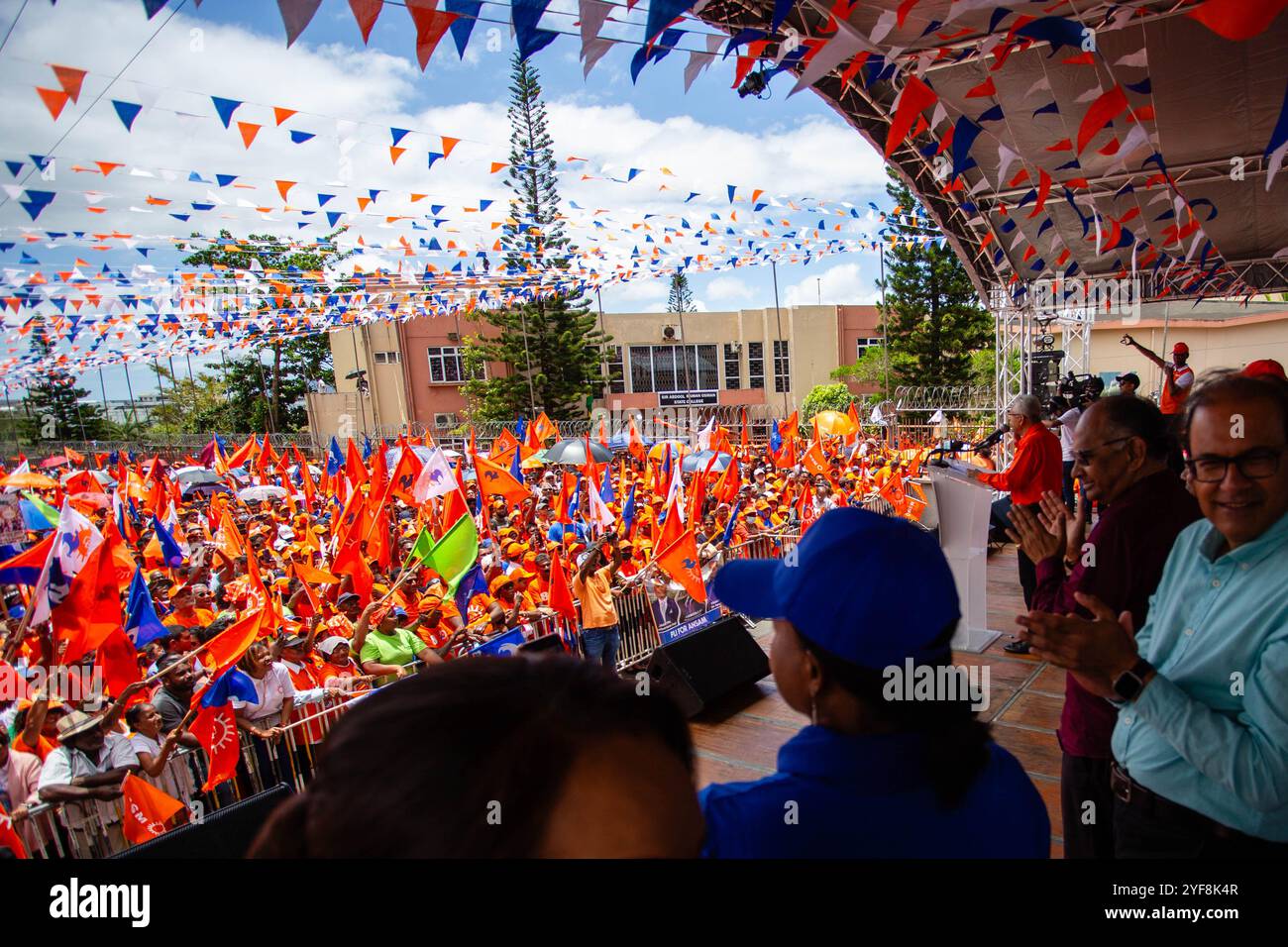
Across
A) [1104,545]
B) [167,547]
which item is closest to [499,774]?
[1104,545]

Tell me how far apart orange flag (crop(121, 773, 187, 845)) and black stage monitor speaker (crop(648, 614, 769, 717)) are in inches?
94.3

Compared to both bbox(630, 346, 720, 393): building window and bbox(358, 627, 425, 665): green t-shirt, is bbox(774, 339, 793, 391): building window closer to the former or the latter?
bbox(630, 346, 720, 393): building window

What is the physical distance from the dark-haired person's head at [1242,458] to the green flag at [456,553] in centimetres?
428

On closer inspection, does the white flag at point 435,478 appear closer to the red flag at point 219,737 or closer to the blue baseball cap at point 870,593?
the red flag at point 219,737

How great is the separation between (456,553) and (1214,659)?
4.42 m

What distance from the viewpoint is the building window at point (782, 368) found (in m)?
34.8

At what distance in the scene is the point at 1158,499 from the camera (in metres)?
1.86

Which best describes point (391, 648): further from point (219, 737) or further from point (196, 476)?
point (196, 476)

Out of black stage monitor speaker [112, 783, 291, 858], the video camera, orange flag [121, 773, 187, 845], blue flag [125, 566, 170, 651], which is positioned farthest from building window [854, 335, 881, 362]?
black stage monitor speaker [112, 783, 291, 858]

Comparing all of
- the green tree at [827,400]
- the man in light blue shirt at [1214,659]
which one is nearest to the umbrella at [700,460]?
the man in light blue shirt at [1214,659]

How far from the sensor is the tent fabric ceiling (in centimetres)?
400

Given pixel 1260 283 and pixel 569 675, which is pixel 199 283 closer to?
pixel 569 675
